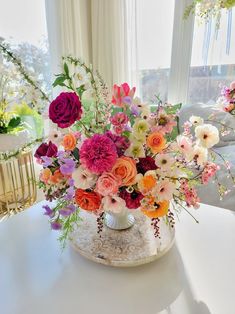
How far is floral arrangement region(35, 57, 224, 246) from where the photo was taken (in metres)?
0.60

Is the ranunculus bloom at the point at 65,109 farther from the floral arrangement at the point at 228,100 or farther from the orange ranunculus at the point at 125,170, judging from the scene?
the floral arrangement at the point at 228,100

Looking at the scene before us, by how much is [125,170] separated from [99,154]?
2.9 inches

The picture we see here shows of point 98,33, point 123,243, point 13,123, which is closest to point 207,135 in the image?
point 123,243

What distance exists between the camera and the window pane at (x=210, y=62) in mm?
2252

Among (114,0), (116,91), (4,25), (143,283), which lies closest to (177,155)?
(116,91)

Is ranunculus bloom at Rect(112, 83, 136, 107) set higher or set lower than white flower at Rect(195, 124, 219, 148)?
higher

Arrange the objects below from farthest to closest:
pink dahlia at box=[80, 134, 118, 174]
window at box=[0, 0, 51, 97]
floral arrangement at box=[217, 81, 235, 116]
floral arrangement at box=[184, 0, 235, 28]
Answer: window at box=[0, 0, 51, 97] → floral arrangement at box=[184, 0, 235, 28] → floral arrangement at box=[217, 81, 235, 116] → pink dahlia at box=[80, 134, 118, 174]

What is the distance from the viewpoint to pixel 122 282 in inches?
25.9

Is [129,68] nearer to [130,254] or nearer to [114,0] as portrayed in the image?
[114,0]

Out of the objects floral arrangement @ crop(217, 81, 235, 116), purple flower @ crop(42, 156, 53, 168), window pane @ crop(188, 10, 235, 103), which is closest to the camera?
purple flower @ crop(42, 156, 53, 168)

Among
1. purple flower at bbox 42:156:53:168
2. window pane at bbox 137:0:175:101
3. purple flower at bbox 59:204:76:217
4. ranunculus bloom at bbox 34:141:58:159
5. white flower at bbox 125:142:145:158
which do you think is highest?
window pane at bbox 137:0:175:101

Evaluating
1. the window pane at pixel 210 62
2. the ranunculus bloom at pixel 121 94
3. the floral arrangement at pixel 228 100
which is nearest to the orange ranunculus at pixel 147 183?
the ranunculus bloom at pixel 121 94

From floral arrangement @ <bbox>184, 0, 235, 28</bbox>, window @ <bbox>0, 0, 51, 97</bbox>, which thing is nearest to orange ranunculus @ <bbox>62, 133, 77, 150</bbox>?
floral arrangement @ <bbox>184, 0, 235, 28</bbox>

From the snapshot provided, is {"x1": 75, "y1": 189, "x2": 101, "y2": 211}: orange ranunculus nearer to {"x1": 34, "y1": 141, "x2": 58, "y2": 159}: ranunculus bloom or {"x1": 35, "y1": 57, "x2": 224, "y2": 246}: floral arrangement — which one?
{"x1": 35, "y1": 57, "x2": 224, "y2": 246}: floral arrangement
